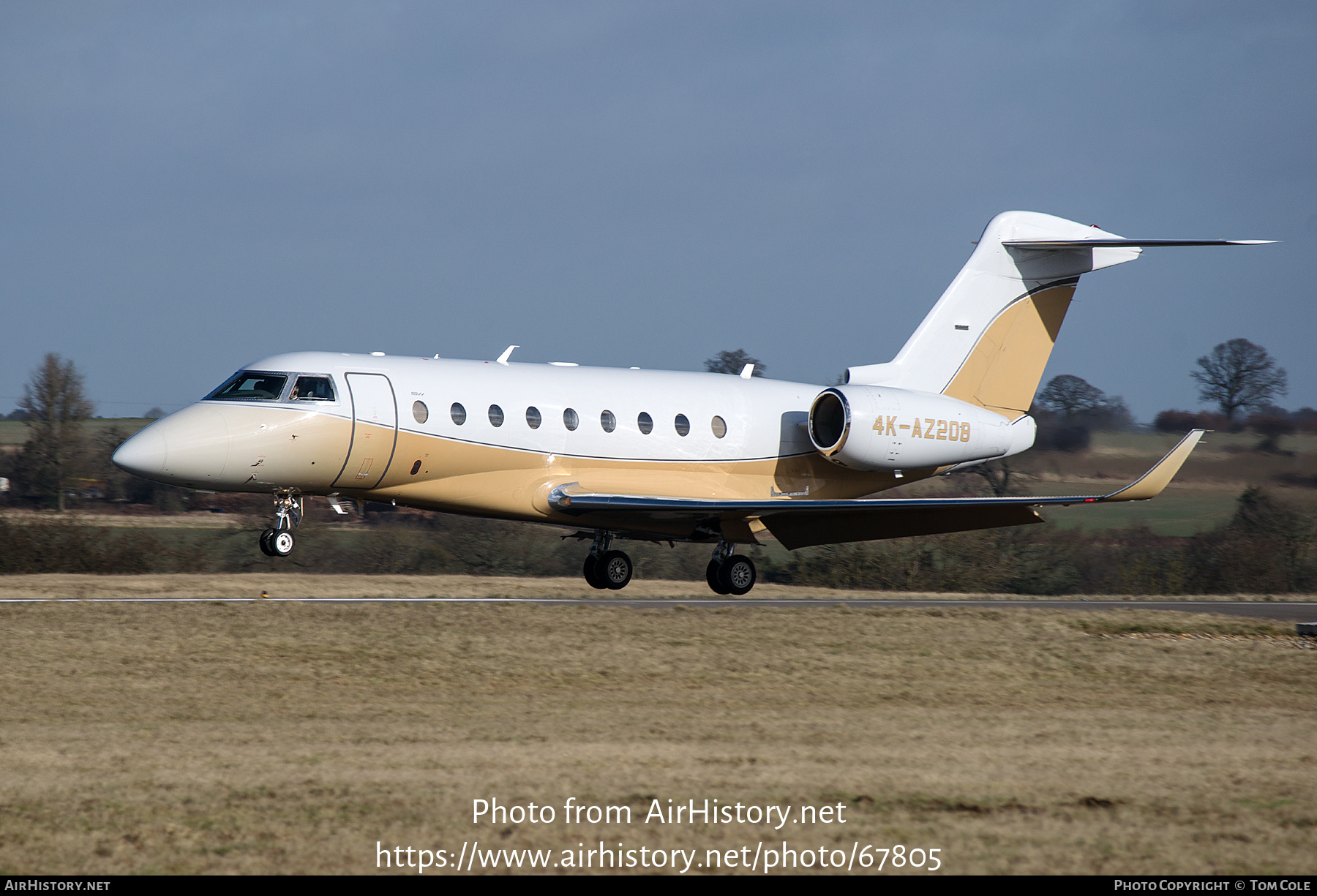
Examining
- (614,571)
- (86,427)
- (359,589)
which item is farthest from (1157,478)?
(86,427)

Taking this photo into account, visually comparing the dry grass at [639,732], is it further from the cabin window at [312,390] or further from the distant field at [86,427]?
the distant field at [86,427]

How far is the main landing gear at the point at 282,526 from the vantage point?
1756 cm

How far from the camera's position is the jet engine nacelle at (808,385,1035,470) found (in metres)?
21.2

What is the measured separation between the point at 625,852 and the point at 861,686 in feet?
25.5

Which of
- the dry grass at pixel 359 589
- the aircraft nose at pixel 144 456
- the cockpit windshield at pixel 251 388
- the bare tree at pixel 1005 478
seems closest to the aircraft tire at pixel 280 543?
the aircraft nose at pixel 144 456

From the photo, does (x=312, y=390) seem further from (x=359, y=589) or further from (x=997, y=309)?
(x=997, y=309)

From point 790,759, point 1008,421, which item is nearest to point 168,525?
point 1008,421

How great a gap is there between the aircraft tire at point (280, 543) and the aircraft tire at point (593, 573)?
623 centimetres

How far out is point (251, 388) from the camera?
17.8m

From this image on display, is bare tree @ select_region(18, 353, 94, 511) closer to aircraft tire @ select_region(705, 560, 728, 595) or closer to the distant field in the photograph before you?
the distant field

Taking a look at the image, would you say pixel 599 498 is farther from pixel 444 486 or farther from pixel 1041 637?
pixel 1041 637

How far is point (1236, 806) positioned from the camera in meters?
9.15

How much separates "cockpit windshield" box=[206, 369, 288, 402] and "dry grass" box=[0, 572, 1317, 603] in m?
5.88

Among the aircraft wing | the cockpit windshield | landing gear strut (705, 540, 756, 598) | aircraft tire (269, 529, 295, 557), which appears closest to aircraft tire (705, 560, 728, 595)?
landing gear strut (705, 540, 756, 598)
